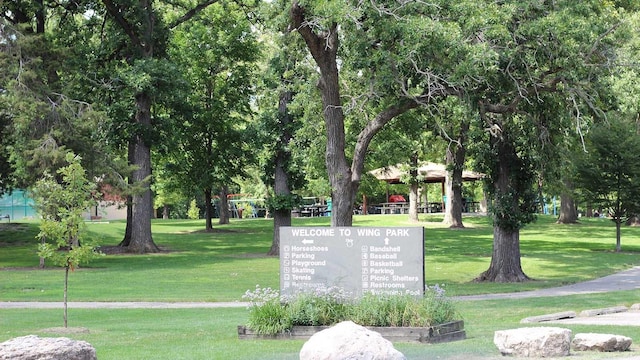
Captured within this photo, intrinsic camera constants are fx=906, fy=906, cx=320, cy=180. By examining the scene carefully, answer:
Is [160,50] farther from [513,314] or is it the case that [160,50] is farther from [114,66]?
[513,314]

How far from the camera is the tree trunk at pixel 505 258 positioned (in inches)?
1150

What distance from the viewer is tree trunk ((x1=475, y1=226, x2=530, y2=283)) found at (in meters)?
29.2

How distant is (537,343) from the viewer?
1152 centimetres

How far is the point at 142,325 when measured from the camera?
18672mm

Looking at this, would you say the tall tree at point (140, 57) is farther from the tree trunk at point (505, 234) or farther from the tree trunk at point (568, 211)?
the tree trunk at point (568, 211)

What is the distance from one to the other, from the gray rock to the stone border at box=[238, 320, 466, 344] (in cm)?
242

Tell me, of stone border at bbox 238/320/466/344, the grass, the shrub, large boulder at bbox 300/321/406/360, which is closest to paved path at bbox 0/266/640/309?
the grass

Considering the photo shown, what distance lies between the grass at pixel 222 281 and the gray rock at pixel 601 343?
0.75m

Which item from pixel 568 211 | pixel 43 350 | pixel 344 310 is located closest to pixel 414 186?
pixel 568 211

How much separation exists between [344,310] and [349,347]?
19.7ft

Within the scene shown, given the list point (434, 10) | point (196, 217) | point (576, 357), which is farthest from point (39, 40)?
point (196, 217)

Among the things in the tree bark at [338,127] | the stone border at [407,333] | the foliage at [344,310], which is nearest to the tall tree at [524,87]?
the tree bark at [338,127]

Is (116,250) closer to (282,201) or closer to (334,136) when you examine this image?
(282,201)

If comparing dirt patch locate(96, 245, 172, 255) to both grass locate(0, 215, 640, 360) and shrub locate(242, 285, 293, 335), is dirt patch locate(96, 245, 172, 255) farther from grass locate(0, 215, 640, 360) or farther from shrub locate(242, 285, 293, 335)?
shrub locate(242, 285, 293, 335)
